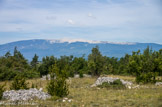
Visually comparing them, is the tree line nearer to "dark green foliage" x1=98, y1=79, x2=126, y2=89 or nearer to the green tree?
the green tree

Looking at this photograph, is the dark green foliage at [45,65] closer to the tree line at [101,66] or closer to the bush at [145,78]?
the tree line at [101,66]

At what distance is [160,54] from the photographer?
1099 inches

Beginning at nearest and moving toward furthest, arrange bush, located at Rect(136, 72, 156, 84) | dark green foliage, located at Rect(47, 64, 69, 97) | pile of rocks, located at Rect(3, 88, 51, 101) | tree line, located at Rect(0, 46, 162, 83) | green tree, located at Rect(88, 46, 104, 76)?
pile of rocks, located at Rect(3, 88, 51, 101)
dark green foliage, located at Rect(47, 64, 69, 97)
bush, located at Rect(136, 72, 156, 84)
tree line, located at Rect(0, 46, 162, 83)
green tree, located at Rect(88, 46, 104, 76)

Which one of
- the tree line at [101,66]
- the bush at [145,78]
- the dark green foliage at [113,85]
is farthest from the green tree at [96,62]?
the dark green foliage at [113,85]

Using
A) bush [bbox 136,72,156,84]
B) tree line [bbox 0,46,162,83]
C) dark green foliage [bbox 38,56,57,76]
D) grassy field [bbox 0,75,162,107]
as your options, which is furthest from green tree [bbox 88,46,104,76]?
grassy field [bbox 0,75,162,107]

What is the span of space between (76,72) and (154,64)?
70.5ft

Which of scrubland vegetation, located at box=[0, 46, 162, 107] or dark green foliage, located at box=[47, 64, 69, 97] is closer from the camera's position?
scrubland vegetation, located at box=[0, 46, 162, 107]

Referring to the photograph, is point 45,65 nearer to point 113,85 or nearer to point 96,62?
point 96,62

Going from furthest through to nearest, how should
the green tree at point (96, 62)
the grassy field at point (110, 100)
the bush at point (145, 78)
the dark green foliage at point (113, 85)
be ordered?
the green tree at point (96, 62)
the bush at point (145, 78)
the dark green foliage at point (113, 85)
the grassy field at point (110, 100)

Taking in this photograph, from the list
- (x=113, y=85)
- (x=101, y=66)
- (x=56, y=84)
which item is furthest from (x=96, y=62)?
(x=56, y=84)

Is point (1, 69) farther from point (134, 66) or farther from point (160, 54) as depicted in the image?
point (160, 54)

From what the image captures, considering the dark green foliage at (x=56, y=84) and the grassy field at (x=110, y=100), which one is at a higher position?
the dark green foliage at (x=56, y=84)

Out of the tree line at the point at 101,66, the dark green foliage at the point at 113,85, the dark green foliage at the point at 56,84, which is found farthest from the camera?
the tree line at the point at 101,66

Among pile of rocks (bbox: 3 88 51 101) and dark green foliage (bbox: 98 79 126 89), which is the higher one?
pile of rocks (bbox: 3 88 51 101)
